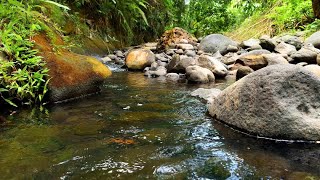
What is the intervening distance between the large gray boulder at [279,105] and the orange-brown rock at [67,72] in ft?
5.90

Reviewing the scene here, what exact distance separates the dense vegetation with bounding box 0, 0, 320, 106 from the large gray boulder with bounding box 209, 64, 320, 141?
1930 millimetres

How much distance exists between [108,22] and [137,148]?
22.3ft

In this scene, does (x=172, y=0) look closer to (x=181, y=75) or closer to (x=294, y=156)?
(x=181, y=75)

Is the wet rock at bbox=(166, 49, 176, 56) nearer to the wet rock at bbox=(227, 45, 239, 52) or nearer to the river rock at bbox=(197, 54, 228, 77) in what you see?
the wet rock at bbox=(227, 45, 239, 52)

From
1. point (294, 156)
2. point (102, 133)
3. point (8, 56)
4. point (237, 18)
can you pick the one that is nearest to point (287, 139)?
point (294, 156)

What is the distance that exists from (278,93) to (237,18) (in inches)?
493

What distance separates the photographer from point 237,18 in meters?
14.3

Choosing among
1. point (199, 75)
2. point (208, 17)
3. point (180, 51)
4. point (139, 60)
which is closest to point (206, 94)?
point (199, 75)

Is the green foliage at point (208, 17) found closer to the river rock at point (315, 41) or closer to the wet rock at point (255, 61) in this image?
the river rock at point (315, 41)

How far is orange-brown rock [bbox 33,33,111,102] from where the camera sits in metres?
3.44

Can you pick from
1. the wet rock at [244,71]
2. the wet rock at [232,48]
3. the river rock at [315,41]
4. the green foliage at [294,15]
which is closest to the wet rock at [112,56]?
the wet rock at [232,48]

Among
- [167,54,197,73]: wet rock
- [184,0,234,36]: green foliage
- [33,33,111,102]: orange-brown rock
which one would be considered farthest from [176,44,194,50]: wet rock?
[184,0,234,36]: green foliage

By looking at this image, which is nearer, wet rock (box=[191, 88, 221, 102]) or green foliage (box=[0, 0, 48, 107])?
green foliage (box=[0, 0, 48, 107])

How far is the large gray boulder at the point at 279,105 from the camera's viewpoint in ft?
7.73
